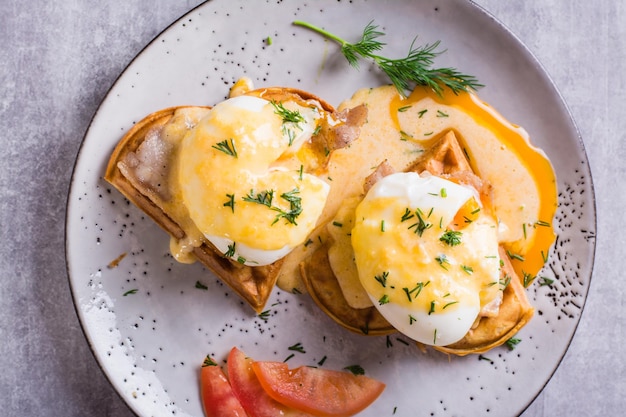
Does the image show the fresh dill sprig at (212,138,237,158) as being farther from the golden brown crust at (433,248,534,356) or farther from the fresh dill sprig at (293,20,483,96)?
the golden brown crust at (433,248,534,356)

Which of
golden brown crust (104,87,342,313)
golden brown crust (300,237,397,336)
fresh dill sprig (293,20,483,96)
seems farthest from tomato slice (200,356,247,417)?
fresh dill sprig (293,20,483,96)

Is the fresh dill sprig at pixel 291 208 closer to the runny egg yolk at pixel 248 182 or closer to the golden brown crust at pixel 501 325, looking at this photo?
the runny egg yolk at pixel 248 182

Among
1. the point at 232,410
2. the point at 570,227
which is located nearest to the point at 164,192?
the point at 232,410

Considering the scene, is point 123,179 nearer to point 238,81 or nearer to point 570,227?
point 238,81

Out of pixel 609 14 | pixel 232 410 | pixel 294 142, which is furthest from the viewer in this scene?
pixel 609 14

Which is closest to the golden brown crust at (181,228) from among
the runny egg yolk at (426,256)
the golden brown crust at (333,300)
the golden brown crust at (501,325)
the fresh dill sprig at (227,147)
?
the golden brown crust at (333,300)
